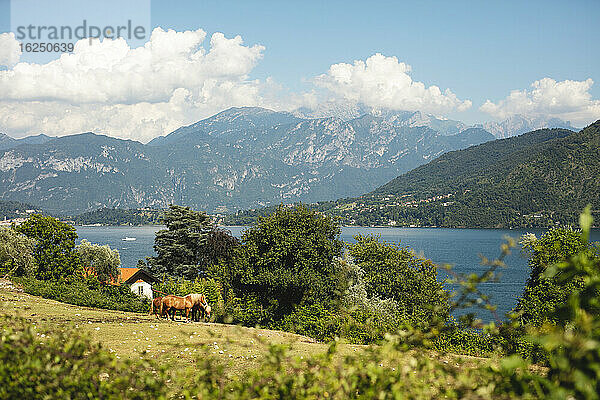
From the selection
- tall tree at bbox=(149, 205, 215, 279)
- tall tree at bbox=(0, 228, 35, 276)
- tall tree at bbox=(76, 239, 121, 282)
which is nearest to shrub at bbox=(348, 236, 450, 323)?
tall tree at bbox=(149, 205, 215, 279)

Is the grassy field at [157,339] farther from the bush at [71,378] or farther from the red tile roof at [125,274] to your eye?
the red tile roof at [125,274]

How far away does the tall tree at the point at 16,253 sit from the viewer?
107 ft

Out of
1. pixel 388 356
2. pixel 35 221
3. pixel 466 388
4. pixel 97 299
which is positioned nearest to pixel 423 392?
pixel 388 356

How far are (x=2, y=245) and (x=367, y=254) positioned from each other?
2839cm

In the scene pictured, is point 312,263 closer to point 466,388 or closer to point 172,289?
point 172,289

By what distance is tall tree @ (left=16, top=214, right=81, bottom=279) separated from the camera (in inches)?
1395

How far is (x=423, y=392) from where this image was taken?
3314mm

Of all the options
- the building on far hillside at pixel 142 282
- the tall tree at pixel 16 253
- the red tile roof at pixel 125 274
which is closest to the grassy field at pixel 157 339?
the tall tree at pixel 16 253

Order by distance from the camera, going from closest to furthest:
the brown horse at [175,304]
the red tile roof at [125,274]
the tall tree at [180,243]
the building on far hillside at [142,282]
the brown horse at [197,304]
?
1. the brown horse at [175,304]
2. the brown horse at [197,304]
3. the building on far hillside at [142,282]
4. the red tile roof at [125,274]
5. the tall tree at [180,243]

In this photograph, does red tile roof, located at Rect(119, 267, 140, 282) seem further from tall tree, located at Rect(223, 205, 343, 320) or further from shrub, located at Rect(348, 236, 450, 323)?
tall tree, located at Rect(223, 205, 343, 320)

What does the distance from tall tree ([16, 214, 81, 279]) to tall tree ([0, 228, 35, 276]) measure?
73cm

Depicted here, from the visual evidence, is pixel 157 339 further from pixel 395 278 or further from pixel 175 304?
pixel 395 278

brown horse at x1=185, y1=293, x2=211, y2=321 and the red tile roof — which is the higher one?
brown horse at x1=185, y1=293, x2=211, y2=321

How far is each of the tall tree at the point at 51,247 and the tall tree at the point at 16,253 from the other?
73 cm
